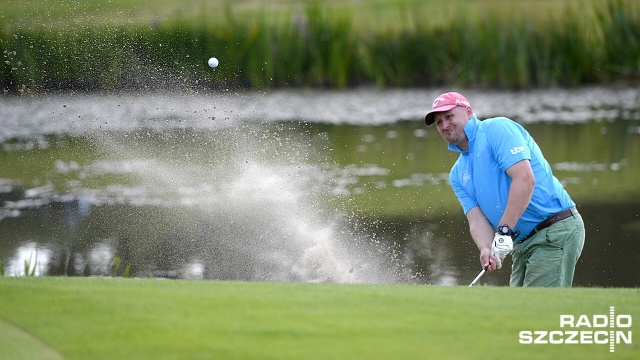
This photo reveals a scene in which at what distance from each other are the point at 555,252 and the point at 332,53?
11.6 metres

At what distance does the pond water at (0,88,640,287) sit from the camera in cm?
963

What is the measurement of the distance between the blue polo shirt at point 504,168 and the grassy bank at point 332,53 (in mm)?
10377

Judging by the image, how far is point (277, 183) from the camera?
41.3 ft

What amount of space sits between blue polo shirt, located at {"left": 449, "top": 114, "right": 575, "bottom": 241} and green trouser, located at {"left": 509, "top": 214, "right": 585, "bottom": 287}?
0.09 meters

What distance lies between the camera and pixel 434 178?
1235cm

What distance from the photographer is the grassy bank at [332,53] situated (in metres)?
16.9

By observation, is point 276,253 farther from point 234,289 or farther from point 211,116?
point 211,116

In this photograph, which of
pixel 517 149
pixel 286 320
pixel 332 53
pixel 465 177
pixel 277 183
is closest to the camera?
pixel 286 320

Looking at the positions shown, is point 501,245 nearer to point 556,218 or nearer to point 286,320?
point 556,218

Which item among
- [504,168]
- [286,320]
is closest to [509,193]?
[504,168]

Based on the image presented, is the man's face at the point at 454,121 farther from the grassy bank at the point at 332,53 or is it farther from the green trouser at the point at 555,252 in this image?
the grassy bank at the point at 332,53

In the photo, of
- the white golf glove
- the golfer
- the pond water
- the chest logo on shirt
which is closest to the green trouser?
the golfer

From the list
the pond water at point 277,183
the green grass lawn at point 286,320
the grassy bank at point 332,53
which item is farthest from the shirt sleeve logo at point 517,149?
the grassy bank at point 332,53

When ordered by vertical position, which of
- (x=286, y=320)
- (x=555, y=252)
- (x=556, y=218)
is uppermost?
(x=556, y=218)
